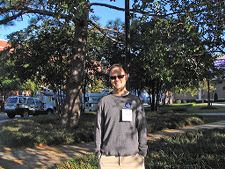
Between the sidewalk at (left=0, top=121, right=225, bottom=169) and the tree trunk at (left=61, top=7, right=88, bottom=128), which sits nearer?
the sidewalk at (left=0, top=121, right=225, bottom=169)

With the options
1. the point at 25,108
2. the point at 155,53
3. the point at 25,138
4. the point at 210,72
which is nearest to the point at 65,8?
the point at 155,53

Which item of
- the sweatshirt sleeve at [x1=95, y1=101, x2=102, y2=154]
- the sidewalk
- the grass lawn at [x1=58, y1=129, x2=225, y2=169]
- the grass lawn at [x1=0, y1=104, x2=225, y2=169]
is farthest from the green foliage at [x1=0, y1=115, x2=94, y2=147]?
the sweatshirt sleeve at [x1=95, y1=101, x2=102, y2=154]

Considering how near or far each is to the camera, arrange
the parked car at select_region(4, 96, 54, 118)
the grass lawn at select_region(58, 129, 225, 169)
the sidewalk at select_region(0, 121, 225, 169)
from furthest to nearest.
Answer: the parked car at select_region(4, 96, 54, 118) → the sidewalk at select_region(0, 121, 225, 169) → the grass lawn at select_region(58, 129, 225, 169)

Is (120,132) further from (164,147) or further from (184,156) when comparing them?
(164,147)

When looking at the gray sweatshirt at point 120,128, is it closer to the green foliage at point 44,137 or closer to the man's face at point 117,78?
the man's face at point 117,78

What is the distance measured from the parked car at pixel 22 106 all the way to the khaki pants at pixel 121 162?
33705 mm

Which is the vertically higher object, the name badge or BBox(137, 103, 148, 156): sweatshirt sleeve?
the name badge

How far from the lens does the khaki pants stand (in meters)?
5.11

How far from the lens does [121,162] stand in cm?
511

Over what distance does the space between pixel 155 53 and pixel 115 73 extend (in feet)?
18.1

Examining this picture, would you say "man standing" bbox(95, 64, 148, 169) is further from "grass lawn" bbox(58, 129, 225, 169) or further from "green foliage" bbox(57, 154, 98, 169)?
"green foliage" bbox(57, 154, 98, 169)

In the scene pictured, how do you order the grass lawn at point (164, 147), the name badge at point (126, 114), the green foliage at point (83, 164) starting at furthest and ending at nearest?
the green foliage at point (83, 164), the grass lawn at point (164, 147), the name badge at point (126, 114)

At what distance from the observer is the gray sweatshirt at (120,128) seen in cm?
510

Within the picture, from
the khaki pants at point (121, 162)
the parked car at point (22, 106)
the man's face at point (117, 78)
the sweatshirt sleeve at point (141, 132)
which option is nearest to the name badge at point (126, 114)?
the sweatshirt sleeve at point (141, 132)
